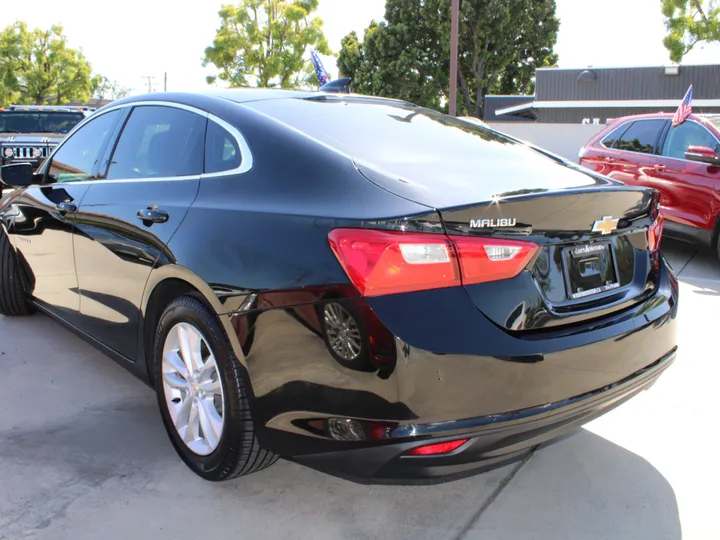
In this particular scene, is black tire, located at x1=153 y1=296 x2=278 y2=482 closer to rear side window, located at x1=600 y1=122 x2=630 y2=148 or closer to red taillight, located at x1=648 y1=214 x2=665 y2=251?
red taillight, located at x1=648 y1=214 x2=665 y2=251

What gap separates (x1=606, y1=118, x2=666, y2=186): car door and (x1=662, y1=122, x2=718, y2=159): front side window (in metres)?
0.18

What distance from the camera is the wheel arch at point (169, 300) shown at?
239cm

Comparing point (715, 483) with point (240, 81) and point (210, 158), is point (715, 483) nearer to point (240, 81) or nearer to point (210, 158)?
point (210, 158)

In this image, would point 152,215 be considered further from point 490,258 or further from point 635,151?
point 635,151

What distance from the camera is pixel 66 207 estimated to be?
3.65m

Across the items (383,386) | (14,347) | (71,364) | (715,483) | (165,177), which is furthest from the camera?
(14,347)

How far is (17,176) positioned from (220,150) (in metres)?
1.99

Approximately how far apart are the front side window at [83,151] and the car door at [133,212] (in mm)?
170

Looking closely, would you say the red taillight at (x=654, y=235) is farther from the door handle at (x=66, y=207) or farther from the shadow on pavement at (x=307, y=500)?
the door handle at (x=66, y=207)

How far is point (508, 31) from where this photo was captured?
1517 inches

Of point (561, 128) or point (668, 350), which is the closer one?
point (668, 350)

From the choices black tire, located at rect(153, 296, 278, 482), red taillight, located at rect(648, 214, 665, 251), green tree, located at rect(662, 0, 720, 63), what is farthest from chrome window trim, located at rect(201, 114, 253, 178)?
green tree, located at rect(662, 0, 720, 63)

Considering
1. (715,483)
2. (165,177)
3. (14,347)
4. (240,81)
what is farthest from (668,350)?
(240,81)

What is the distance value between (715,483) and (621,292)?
3.19ft
